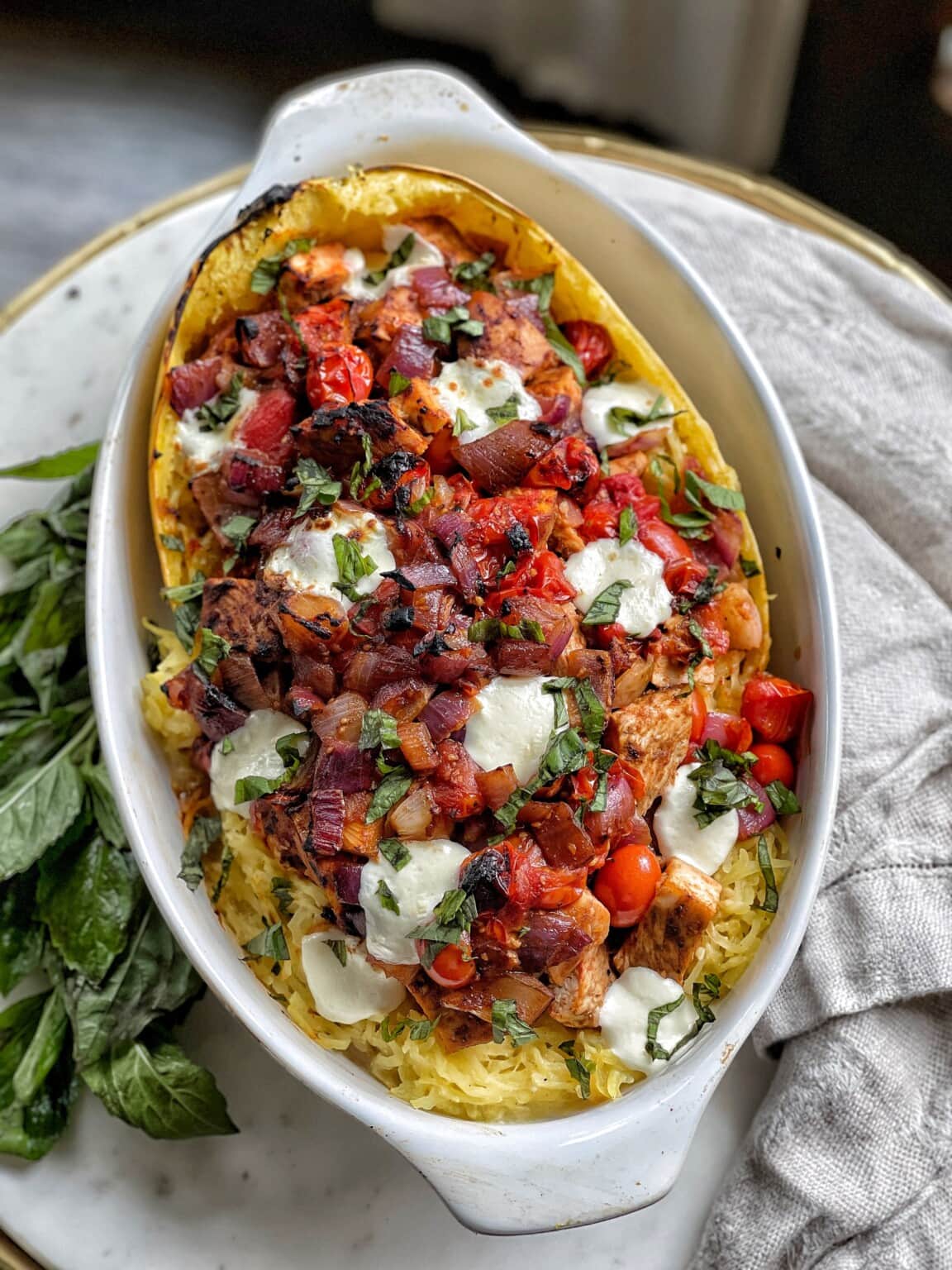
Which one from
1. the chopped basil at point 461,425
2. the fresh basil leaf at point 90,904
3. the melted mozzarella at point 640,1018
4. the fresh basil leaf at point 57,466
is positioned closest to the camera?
the melted mozzarella at point 640,1018

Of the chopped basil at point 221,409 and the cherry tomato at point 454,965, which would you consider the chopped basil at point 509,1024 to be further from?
the chopped basil at point 221,409

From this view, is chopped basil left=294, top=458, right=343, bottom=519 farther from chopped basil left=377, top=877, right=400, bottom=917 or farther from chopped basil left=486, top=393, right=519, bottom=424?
chopped basil left=377, top=877, right=400, bottom=917

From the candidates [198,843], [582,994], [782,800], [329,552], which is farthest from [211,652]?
[782,800]

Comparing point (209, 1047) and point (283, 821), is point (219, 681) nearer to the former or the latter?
point (283, 821)

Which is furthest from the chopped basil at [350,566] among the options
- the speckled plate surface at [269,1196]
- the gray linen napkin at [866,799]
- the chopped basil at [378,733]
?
the gray linen napkin at [866,799]

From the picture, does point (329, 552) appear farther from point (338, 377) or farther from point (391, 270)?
point (391, 270)
